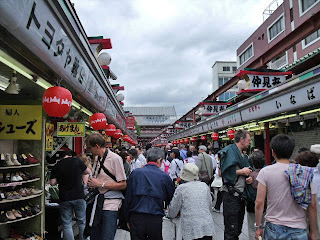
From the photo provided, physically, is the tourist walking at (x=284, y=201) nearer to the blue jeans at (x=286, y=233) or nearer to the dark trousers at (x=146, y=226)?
the blue jeans at (x=286, y=233)

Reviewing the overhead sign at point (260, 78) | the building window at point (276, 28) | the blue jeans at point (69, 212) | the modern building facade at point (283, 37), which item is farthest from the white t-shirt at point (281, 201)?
the building window at point (276, 28)

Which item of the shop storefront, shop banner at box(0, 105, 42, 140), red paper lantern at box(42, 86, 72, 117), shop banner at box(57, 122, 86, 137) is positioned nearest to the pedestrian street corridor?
the shop storefront

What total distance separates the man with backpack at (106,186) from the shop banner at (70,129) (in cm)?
405

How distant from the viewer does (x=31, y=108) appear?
5602mm

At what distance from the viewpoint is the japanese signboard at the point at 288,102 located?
295 inches

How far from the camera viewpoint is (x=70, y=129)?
27.0 feet

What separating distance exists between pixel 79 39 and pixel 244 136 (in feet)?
11.6

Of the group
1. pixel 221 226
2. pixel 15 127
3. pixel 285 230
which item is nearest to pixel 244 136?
pixel 285 230

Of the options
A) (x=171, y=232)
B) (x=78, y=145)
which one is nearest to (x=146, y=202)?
(x=171, y=232)

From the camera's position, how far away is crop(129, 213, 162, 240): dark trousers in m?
3.84

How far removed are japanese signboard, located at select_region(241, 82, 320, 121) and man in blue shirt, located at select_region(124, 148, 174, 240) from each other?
5.49m

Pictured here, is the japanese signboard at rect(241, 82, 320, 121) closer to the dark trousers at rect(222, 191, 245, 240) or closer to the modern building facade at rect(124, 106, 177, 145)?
the dark trousers at rect(222, 191, 245, 240)

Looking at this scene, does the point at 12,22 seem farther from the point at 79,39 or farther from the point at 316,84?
the point at 316,84

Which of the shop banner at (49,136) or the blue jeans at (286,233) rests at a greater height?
the shop banner at (49,136)
